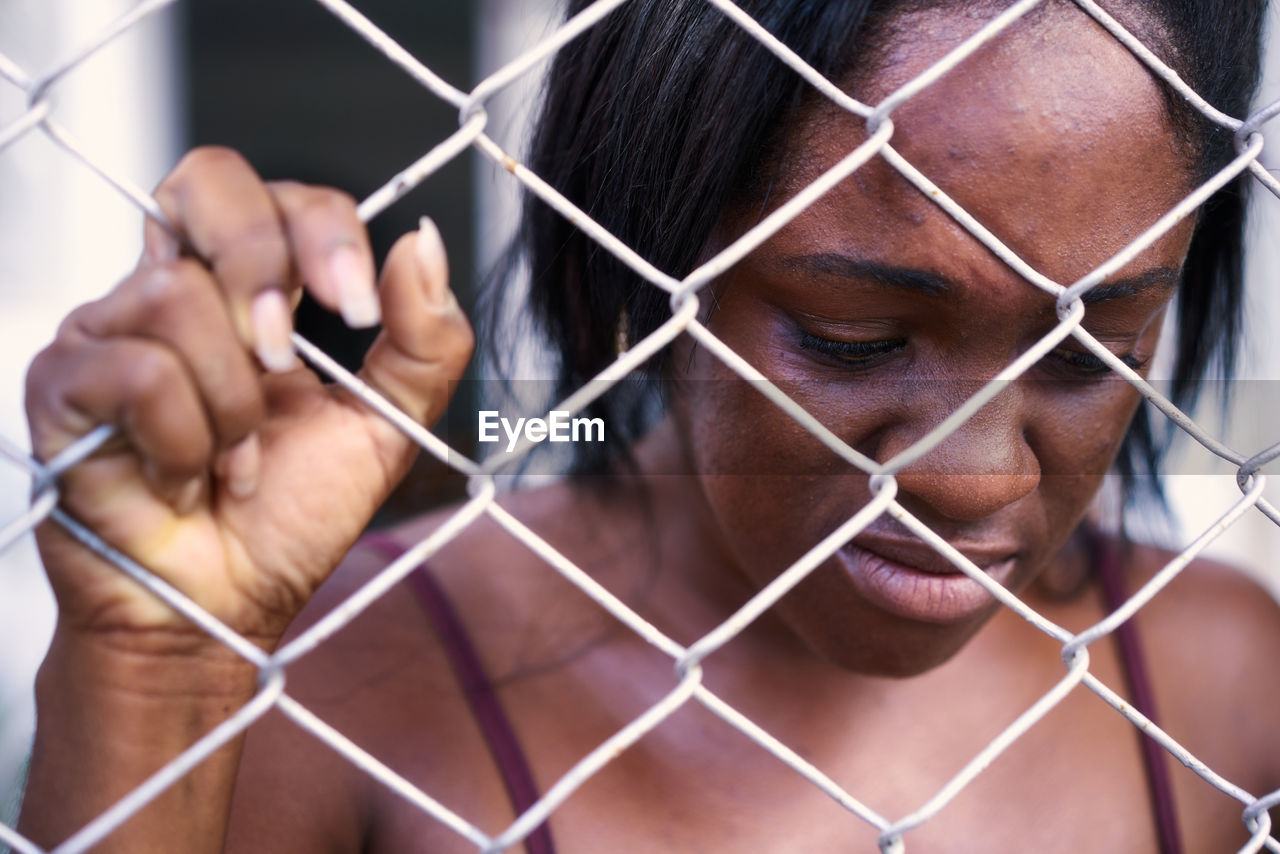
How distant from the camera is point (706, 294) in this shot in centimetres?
84

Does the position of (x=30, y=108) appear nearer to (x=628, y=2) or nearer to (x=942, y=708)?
(x=628, y=2)

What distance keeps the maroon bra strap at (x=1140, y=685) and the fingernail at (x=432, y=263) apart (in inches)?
33.7

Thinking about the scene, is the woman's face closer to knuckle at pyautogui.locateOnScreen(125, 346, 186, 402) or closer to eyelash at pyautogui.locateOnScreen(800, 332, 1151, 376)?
eyelash at pyautogui.locateOnScreen(800, 332, 1151, 376)

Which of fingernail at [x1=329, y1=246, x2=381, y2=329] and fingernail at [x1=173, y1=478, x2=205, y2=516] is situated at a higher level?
fingernail at [x1=329, y1=246, x2=381, y2=329]

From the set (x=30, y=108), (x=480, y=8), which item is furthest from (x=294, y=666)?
(x=480, y=8)

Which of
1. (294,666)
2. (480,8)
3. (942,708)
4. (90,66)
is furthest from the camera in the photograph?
(480,8)

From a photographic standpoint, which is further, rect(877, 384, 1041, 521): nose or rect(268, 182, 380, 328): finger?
rect(877, 384, 1041, 521): nose

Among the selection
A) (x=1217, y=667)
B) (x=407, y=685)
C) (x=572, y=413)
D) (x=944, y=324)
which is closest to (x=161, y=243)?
(x=572, y=413)

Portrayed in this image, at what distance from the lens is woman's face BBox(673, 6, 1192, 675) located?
707mm

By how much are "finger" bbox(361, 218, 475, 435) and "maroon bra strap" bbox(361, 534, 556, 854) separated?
1.73ft

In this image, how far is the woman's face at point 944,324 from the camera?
0.71 metres

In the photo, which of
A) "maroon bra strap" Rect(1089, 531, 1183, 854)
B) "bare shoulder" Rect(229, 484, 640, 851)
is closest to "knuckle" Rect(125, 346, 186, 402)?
"bare shoulder" Rect(229, 484, 640, 851)

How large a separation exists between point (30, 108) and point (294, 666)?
0.64 m

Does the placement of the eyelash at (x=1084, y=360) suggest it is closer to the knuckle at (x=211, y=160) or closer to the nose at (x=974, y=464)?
the nose at (x=974, y=464)
